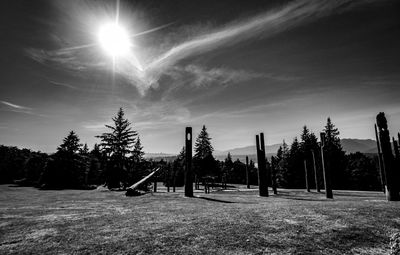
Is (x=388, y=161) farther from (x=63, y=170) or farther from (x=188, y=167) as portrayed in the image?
(x=63, y=170)

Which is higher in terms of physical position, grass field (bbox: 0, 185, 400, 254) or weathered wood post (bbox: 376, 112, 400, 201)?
weathered wood post (bbox: 376, 112, 400, 201)

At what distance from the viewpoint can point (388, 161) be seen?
41.4ft

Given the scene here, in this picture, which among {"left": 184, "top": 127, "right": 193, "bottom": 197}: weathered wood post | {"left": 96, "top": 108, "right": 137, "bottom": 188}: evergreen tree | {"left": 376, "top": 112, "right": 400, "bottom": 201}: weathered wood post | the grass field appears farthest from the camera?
{"left": 96, "top": 108, "right": 137, "bottom": 188}: evergreen tree

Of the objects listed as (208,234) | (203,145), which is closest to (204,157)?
(203,145)

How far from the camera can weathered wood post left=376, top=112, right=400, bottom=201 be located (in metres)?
12.2

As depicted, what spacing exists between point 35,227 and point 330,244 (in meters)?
8.68

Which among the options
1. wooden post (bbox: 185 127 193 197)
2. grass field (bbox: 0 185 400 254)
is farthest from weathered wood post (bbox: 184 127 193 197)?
grass field (bbox: 0 185 400 254)

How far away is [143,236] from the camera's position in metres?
5.64

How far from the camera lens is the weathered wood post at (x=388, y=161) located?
12164 millimetres

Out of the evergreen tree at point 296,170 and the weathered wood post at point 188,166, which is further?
the evergreen tree at point 296,170

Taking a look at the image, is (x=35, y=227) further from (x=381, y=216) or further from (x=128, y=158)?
(x=128, y=158)

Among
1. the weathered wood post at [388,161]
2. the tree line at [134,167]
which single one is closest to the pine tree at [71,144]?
the tree line at [134,167]

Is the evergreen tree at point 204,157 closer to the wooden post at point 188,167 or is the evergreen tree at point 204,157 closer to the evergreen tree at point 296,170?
the evergreen tree at point 296,170

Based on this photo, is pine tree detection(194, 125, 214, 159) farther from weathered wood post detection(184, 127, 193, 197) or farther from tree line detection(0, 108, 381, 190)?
weathered wood post detection(184, 127, 193, 197)
